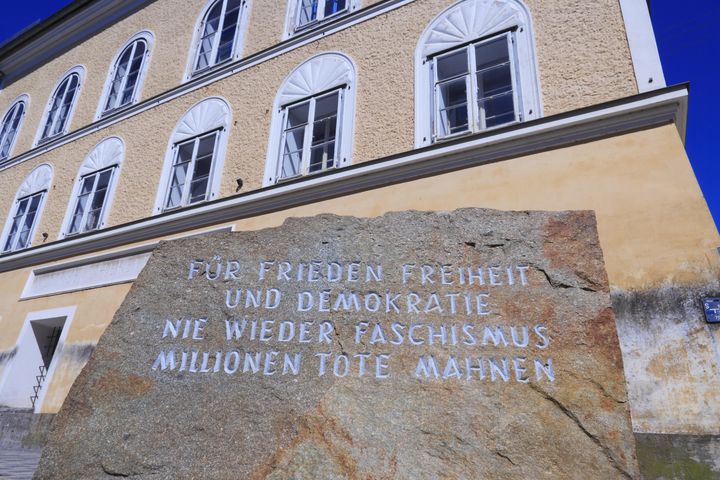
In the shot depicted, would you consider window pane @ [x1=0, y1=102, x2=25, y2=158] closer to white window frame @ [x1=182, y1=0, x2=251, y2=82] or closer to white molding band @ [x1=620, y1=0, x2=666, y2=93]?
white window frame @ [x1=182, y1=0, x2=251, y2=82]

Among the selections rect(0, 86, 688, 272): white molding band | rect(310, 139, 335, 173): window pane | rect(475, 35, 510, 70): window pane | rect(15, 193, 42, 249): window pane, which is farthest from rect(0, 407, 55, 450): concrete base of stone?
rect(475, 35, 510, 70): window pane

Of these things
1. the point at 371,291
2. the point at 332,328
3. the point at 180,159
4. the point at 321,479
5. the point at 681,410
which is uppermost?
the point at 180,159

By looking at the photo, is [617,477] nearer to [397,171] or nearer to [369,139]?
[397,171]

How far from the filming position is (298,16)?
9.17 metres

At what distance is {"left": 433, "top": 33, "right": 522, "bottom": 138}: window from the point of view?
21.2 feet

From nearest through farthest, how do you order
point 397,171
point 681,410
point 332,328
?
point 332,328
point 681,410
point 397,171

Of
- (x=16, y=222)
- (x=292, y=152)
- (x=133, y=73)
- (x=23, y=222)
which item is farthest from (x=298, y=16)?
(x=16, y=222)

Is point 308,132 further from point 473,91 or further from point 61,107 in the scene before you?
point 61,107

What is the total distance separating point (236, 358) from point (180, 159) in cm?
743

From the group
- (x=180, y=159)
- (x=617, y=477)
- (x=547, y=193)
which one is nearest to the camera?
(x=617, y=477)

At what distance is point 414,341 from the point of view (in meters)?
2.86

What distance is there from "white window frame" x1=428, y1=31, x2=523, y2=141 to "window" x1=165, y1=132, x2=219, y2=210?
4157mm

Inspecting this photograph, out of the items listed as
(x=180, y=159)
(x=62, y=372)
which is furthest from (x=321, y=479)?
(x=180, y=159)

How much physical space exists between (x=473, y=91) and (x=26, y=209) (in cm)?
1082
